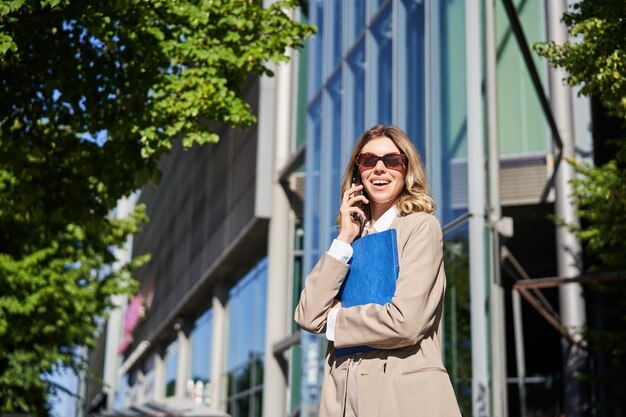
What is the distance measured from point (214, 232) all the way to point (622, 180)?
69.7 ft

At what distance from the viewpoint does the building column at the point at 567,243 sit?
17.5 m

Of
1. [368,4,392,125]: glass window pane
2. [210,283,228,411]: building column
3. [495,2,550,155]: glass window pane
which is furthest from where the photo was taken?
[210,283,228,411]: building column

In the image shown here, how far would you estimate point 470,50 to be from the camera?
41.0 feet

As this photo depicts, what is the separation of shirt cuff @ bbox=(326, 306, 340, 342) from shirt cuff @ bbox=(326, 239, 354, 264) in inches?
5.8

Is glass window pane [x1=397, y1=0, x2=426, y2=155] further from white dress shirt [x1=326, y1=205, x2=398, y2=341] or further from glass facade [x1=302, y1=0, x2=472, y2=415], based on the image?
white dress shirt [x1=326, y1=205, x2=398, y2=341]

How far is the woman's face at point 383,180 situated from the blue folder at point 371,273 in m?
0.15

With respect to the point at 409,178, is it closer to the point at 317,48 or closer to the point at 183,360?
the point at 317,48

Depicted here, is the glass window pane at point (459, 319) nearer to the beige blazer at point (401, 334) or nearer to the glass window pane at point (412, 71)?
the glass window pane at point (412, 71)

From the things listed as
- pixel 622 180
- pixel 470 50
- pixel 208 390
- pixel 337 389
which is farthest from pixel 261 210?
pixel 337 389

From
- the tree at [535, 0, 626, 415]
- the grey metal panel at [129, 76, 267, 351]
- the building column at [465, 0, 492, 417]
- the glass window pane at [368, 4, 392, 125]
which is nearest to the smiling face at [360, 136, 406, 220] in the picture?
the tree at [535, 0, 626, 415]

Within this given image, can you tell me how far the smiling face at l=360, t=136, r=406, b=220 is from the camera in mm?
2895

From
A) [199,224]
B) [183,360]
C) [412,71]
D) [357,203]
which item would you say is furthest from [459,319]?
[183,360]

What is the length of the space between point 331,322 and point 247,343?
24682 millimetres

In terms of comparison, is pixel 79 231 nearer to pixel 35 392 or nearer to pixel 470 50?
pixel 35 392
